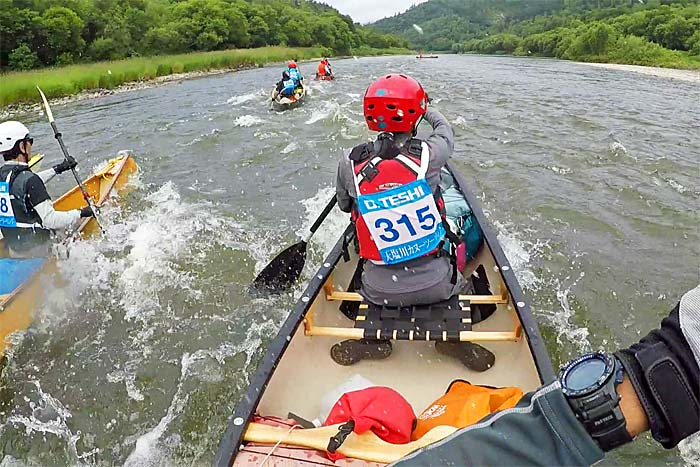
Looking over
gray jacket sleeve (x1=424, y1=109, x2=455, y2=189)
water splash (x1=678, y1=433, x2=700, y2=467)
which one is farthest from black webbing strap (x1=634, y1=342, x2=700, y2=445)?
water splash (x1=678, y1=433, x2=700, y2=467)

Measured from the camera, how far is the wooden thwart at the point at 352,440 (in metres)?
2.79

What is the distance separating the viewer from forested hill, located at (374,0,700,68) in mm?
46094

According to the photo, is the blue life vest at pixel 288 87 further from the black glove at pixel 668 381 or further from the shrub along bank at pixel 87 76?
the black glove at pixel 668 381

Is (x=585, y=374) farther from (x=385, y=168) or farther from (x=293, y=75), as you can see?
(x=293, y=75)

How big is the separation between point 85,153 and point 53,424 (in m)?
11.1

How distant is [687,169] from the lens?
1060 centimetres

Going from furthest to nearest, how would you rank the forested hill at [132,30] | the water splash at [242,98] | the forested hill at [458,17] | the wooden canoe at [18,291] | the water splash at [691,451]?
1. the forested hill at [458,17]
2. the forested hill at [132,30]
3. the water splash at [242,98]
4. the wooden canoe at [18,291]
5. the water splash at [691,451]

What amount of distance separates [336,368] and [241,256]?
3462 mm

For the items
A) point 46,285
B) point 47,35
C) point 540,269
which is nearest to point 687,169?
point 540,269

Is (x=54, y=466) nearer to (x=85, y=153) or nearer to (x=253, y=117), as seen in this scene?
(x=85, y=153)

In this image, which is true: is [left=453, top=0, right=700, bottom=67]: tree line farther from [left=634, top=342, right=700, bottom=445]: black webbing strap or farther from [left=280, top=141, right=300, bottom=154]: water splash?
[left=634, top=342, right=700, bottom=445]: black webbing strap

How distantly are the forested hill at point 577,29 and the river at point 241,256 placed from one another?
110ft

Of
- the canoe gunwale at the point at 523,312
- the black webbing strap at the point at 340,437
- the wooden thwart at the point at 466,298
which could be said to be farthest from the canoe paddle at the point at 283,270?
the black webbing strap at the point at 340,437

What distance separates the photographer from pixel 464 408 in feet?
Result: 9.95
